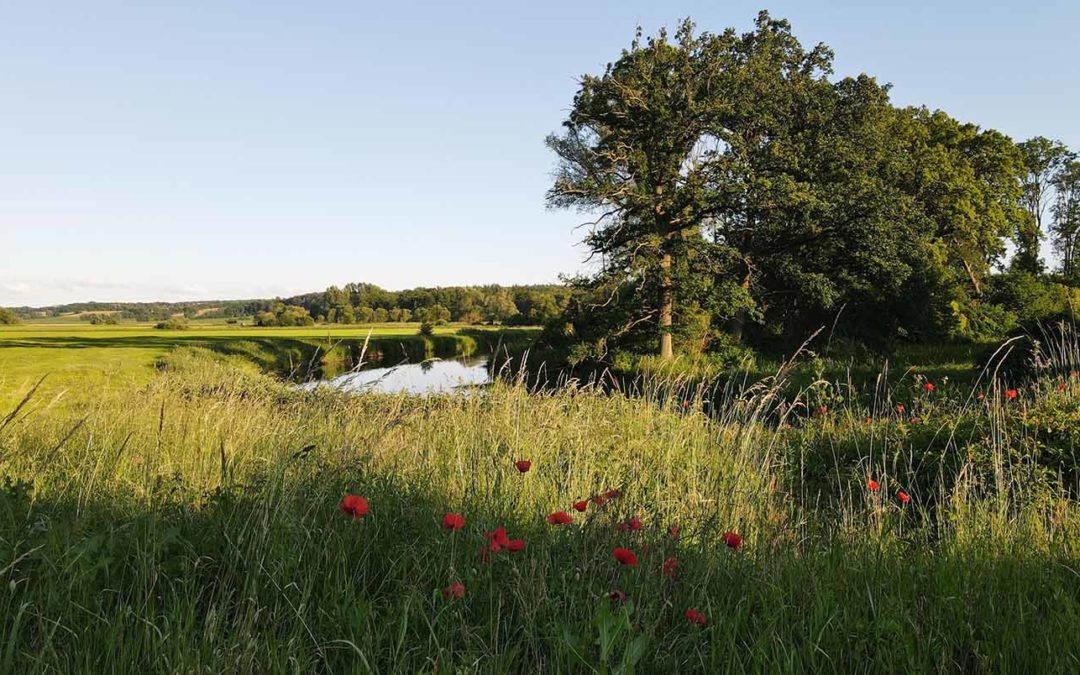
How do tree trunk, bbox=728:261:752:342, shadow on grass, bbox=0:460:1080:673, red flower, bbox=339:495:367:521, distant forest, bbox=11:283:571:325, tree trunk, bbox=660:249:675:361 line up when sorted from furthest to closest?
1. distant forest, bbox=11:283:571:325
2. tree trunk, bbox=728:261:752:342
3. tree trunk, bbox=660:249:675:361
4. red flower, bbox=339:495:367:521
5. shadow on grass, bbox=0:460:1080:673

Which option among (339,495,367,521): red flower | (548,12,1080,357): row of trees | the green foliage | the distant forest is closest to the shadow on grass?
(339,495,367,521): red flower

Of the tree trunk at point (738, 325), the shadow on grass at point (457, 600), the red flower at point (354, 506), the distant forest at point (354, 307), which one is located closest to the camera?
the shadow on grass at point (457, 600)

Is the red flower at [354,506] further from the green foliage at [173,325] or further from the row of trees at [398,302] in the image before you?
the green foliage at [173,325]

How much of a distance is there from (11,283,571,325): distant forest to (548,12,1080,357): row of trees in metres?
12.8

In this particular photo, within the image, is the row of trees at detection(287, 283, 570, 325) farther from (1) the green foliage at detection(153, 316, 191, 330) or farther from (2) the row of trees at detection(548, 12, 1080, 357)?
(2) the row of trees at detection(548, 12, 1080, 357)

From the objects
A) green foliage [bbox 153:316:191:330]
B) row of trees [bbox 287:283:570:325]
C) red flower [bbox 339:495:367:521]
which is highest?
row of trees [bbox 287:283:570:325]

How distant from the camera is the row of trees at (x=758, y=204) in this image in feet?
64.4

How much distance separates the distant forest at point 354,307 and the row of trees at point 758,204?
41.9 ft

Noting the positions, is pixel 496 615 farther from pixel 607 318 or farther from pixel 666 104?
pixel 666 104

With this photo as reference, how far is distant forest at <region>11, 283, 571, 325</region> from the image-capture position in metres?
59.8

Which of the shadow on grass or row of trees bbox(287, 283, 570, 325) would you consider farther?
row of trees bbox(287, 283, 570, 325)

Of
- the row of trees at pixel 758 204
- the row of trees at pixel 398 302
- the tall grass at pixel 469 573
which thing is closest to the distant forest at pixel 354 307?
the row of trees at pixel 398 302

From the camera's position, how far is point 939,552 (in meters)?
3.06

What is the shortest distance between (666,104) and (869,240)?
315 inches
